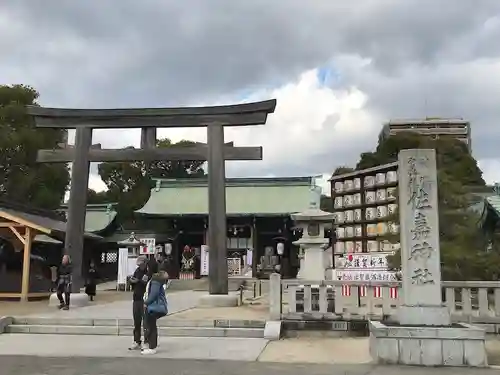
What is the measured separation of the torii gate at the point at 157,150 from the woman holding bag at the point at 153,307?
7.01 metres

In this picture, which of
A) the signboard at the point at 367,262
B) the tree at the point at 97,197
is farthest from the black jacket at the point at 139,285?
the tree at the point at 97,197

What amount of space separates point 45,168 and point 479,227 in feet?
83.4

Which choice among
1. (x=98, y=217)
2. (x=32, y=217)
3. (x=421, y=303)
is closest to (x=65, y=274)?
(x=32, y=217)

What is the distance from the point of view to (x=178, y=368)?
802 centimetres

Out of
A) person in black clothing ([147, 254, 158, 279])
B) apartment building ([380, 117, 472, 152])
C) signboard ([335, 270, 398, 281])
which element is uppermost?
apartment building ([380, 117, 472, 152])

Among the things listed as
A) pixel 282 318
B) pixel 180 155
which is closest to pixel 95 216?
pixel 180 155

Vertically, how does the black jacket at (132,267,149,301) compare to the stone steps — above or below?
above

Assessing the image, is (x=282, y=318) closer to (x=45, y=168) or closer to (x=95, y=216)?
(x=45, y=168)

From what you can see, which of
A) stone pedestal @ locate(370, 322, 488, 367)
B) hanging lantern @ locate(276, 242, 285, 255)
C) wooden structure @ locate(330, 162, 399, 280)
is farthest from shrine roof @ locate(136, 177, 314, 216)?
stone pedestal @ locate(370, 322, 488, 367)

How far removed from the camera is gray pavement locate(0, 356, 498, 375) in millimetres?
7711

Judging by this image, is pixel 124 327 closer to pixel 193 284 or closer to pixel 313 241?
pixel 313 241

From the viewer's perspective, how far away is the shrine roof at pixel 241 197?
32531 millimetres

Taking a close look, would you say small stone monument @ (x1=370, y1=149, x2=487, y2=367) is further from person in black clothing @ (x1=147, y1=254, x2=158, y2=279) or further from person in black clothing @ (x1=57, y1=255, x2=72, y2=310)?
person in black clothing @ (x1=57, y1=255, x2=72, y2=310)

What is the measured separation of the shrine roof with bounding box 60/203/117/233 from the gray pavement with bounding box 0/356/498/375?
27870mm
